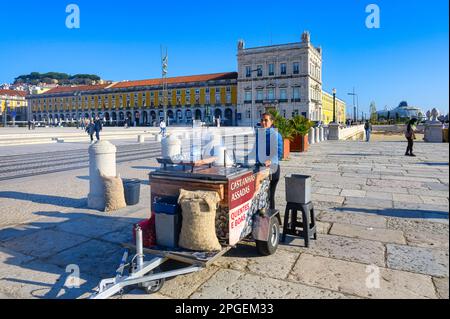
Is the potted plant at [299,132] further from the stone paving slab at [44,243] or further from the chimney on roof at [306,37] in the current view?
the chimney on roof at [306,37]

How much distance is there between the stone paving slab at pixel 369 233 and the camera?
450cm

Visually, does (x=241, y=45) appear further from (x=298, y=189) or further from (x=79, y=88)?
(x=298, y=189)

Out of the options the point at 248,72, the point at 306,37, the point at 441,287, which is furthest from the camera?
the point at 248,72

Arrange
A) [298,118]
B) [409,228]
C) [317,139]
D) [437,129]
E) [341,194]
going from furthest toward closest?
[317,139] → [437,129] → [298,118] → [341,194] → [409,228]

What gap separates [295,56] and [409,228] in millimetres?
75336

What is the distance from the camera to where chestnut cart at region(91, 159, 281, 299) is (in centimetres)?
315

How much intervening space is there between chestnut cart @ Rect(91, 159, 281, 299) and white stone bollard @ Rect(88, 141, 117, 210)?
8.87ft

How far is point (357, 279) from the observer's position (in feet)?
11.0

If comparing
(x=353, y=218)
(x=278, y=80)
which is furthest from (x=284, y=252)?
(x=278, y=80)

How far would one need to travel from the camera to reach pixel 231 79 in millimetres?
82750

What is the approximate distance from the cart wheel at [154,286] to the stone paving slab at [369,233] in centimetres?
262

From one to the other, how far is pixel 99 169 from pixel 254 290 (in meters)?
4.37
